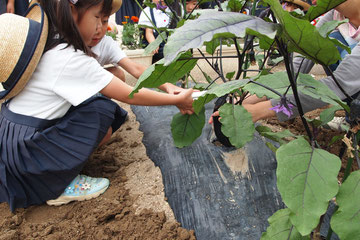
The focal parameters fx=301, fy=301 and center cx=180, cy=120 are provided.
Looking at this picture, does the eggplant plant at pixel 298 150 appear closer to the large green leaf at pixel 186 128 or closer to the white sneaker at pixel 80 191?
the large green leaf at pixel 186 128

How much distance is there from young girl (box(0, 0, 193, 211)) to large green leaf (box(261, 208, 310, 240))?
66 cm

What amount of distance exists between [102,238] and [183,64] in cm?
68

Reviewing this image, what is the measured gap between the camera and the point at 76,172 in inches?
53.2

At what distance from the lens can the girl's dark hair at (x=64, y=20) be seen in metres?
1.18

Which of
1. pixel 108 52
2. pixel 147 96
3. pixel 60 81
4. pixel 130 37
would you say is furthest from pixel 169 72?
pixel 130 37

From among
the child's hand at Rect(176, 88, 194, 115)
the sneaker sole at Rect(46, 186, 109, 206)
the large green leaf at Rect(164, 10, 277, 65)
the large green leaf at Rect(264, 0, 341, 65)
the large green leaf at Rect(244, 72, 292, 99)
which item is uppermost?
the large green leaf at Rect(164, 10, 277, 65)

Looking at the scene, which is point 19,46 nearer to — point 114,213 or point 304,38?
point 114,213

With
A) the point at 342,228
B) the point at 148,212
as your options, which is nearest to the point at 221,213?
the point at 148,212

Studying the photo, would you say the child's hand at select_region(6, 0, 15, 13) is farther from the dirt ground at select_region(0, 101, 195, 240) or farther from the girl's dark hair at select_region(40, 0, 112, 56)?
the dirt ground at select_region(0, 101, 195, 240)

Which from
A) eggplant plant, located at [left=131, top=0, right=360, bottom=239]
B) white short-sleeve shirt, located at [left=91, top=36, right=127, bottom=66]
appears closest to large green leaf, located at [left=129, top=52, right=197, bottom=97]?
eggplant plant, located at [left=131, top=0, right=360, bottom=239]

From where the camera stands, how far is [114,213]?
3.91 feet

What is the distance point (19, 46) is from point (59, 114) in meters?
0.35

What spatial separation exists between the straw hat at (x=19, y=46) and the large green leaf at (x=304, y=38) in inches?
36.5

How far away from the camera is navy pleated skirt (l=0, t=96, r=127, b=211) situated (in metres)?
1.26
